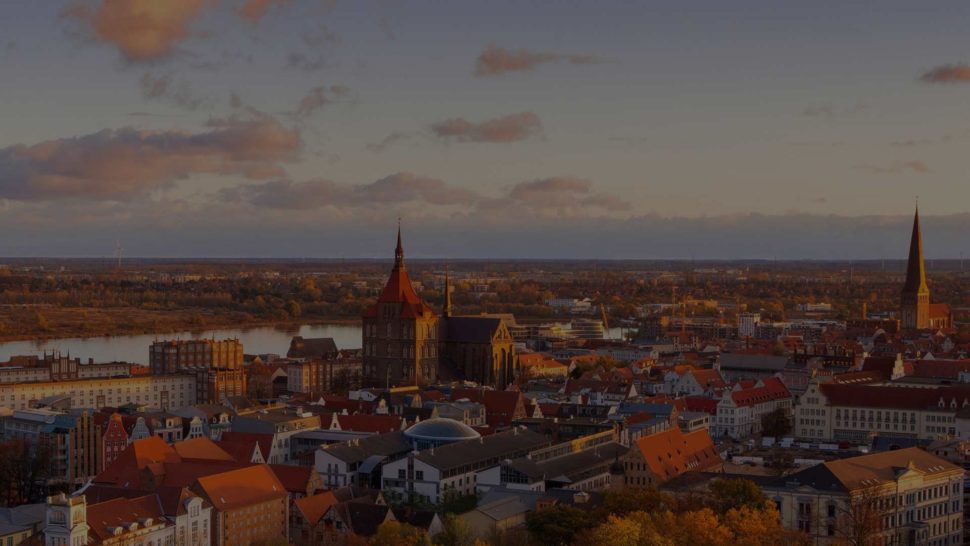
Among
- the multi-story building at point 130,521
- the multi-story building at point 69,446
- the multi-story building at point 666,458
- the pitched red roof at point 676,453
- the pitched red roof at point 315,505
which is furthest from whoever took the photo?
the multi-story building at point 69,446

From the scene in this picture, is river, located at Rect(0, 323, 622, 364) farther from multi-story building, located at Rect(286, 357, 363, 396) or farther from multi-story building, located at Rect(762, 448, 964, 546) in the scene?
multi-story building, located at Rect(762, 448, 964, 546)

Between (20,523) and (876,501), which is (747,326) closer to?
(876,501)

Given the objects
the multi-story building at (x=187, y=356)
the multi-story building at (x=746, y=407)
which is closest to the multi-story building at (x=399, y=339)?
the multi-story building at (x=187, y=356)

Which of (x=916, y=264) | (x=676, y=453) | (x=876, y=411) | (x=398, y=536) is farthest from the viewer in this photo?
(x=916, y=264)

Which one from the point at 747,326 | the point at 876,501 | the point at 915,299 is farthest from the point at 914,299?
the point at 876,501

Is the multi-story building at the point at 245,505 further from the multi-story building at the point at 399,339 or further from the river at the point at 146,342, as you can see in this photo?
the river at the point at 146,342

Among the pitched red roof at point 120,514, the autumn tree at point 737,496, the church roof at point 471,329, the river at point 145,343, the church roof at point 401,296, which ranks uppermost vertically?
the church roof at point 401,296

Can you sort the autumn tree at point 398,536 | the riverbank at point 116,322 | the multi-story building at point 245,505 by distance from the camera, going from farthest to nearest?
the riverbank at point 116,322
the multi-story building at point 245,505
the autumn tree at point 398,536
